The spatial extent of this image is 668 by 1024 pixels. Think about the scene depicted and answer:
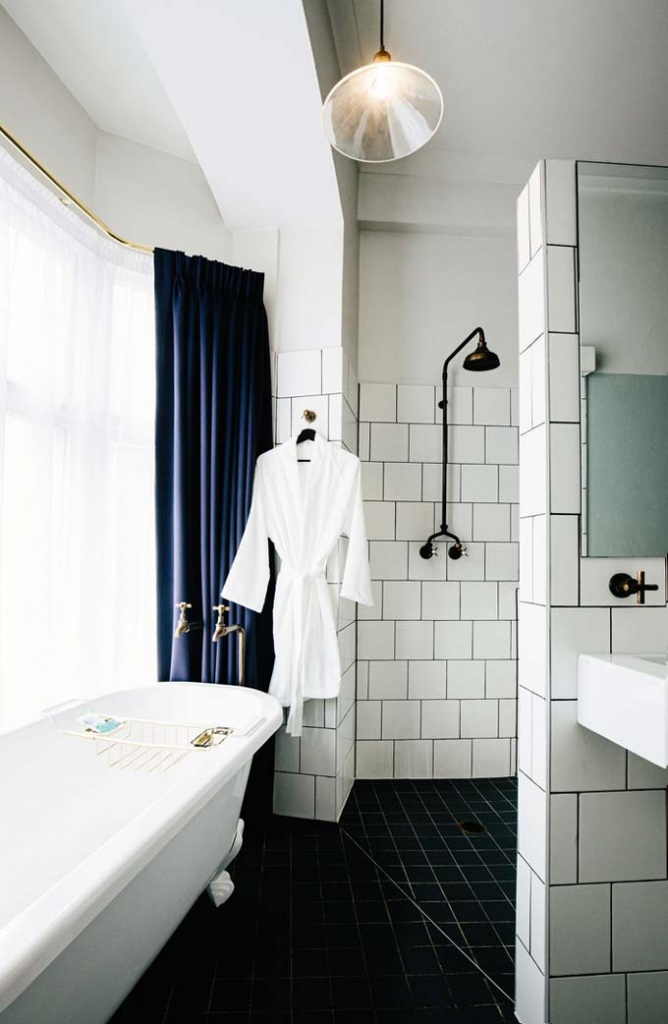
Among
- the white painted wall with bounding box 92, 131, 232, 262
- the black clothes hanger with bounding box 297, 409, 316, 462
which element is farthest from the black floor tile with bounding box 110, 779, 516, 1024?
the white painted wall with bounding box 92, 131, 232, 262

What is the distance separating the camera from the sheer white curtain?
6.14 ft

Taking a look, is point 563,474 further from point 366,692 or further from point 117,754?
point 366,692

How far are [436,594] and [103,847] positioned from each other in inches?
85.7

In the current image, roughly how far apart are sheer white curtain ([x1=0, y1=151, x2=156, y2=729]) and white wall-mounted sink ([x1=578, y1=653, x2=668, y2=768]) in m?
1.72

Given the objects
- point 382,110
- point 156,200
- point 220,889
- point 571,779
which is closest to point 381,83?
point 382,110

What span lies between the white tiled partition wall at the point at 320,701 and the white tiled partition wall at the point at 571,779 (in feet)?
3.56

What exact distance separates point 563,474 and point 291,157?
1.72m

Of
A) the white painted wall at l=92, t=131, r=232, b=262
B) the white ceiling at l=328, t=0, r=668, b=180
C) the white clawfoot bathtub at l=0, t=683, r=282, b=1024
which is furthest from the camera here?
the white painted wall at l=92, t=131, r=232, b=262

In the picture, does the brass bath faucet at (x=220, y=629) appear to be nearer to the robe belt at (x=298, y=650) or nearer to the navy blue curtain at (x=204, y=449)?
the navy blue curtain at (x=204, y=449)

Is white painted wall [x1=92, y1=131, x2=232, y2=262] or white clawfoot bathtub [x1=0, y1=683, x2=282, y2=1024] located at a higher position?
white painted wall [x1=92, y1=131, x2=232, y2=262]

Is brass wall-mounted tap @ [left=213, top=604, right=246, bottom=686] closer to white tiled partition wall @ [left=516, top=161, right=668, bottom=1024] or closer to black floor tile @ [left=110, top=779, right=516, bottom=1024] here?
black floor tile @ [left=110, top=779, right=516, bottom=1024]

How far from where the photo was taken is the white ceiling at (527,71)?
2139 mm

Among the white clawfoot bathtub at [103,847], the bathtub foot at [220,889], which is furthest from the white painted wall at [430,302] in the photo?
the bathtub foot at [220,889]

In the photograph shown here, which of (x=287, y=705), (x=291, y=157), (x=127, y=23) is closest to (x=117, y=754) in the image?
(x=287, y=705)
